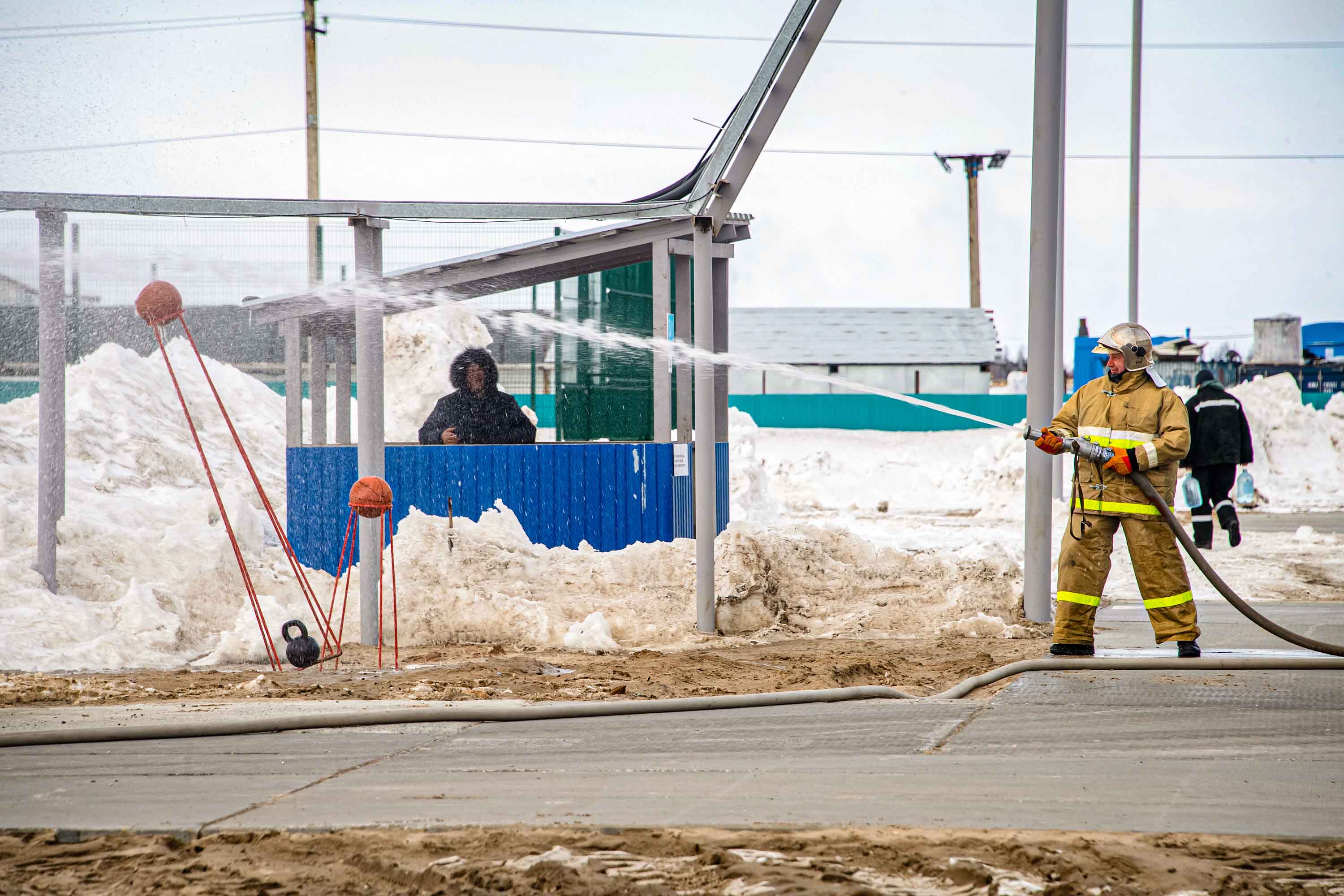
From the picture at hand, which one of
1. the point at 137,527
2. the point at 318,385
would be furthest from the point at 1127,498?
the point at 137,527

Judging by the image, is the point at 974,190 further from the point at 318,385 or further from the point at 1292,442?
the point at 318,385

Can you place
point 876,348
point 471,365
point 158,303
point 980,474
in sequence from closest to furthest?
1. point 158,303
2. point 471,365
3. point 980,474
4. point 876,348

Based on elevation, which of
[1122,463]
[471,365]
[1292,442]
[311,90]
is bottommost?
[1292,442]

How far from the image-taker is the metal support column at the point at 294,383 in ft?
29.3

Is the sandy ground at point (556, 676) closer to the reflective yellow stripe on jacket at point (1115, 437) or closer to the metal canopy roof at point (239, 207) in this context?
the reflective yellow stripe on jacket at point (1115, 437)

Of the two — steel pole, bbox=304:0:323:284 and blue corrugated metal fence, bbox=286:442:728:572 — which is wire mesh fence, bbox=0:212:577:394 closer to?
blue corrugated metal fence, bbox=286:442:728:572

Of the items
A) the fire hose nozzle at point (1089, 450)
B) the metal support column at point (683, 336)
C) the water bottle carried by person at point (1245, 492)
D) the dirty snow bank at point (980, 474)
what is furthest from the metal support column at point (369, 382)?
the water bottle carried by person at point (1245, 492)

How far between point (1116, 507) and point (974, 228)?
37.9 m

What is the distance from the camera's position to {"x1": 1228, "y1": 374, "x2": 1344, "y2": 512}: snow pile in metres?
22.2

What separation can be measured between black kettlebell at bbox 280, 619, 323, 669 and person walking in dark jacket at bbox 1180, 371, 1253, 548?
8945 millimetres

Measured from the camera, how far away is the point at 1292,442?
2356 cm

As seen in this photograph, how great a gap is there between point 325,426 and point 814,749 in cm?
582

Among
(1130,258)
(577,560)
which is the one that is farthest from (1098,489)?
(1130,258)

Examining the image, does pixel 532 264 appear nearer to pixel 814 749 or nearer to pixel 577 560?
pixel 577 560
